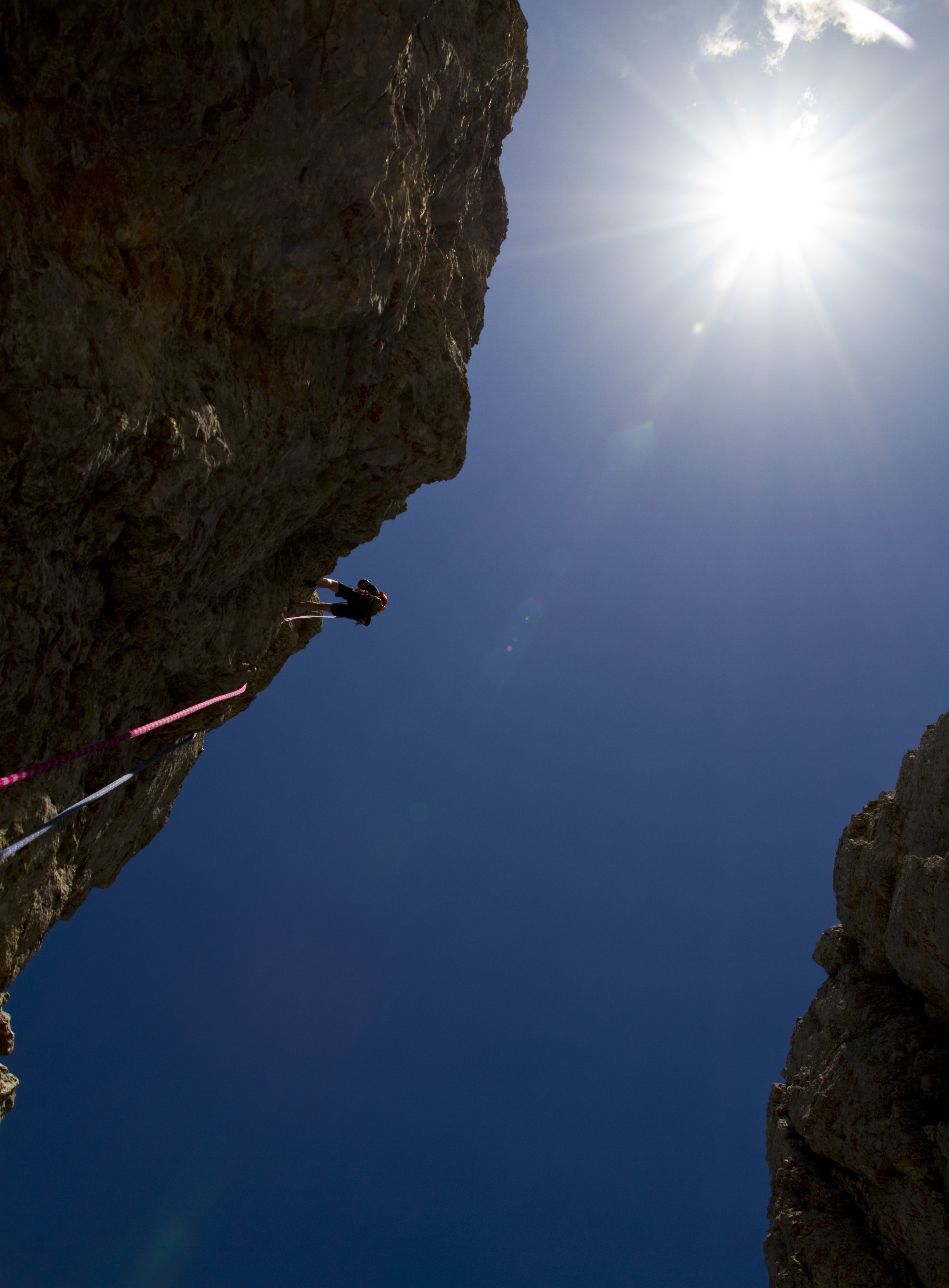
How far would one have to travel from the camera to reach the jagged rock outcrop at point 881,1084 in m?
7.15

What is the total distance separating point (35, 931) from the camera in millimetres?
6547

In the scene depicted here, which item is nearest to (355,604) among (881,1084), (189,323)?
(189,323)

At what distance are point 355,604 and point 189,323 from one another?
6652 millimetres

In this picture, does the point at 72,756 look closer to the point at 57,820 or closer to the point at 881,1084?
the point at 57,820

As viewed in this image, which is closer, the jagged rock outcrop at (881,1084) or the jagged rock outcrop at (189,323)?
the jagged rock outcrop at (189,323)

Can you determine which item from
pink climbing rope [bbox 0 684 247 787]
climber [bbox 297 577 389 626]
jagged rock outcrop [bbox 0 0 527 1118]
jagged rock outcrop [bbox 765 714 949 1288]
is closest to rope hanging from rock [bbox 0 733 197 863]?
pink climbing rope [bbox 0 684 247 787]

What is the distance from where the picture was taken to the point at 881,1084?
7934 mm

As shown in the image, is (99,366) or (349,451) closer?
(99,366)

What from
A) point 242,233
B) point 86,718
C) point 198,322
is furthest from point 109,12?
point 86,718

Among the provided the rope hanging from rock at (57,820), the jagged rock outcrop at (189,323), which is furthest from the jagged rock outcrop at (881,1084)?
the rope hanging from rock at (57,820)

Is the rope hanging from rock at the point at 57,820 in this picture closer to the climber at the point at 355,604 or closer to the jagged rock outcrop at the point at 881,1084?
the climber at the point at 355,604

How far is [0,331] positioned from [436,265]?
5944 millimetres

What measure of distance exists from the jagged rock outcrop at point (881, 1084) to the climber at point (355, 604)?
9.29 m

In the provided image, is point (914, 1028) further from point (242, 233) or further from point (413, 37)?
point (413, 37)
